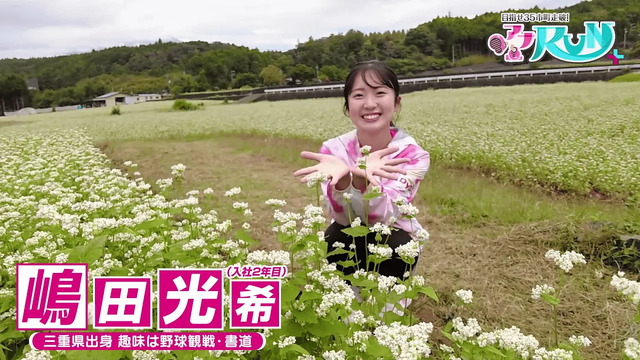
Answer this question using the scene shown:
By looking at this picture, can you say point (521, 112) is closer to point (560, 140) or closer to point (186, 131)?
point (560, 140)

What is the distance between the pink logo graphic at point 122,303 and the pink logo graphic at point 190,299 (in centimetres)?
15

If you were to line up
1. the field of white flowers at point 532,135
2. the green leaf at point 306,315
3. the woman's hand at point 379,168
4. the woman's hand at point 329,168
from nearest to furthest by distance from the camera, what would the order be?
the green leaf at point 306,315
the woman's hand at point 379,168
the woman's hand at point 329,168
the field of white flowers at point 532,135

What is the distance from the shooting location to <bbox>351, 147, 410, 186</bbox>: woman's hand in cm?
307

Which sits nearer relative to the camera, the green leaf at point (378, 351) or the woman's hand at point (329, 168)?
the green leaf at point (378, 351)

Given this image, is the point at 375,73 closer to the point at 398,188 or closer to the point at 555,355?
the point at 398,188

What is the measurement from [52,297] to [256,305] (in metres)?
1.41

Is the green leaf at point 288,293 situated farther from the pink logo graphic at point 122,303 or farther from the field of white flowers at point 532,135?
the field of white flowers at point 532,135

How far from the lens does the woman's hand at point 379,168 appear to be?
307 cm

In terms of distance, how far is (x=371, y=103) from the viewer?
3699 mm


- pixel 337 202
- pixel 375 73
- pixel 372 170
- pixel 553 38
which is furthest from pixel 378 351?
pixel 553 38

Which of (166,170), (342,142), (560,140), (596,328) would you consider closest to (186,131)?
(166,170)

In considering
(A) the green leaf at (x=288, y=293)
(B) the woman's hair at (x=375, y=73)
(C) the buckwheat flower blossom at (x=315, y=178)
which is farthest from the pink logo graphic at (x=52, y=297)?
(B) the woman's hair at (x=375, y=73)

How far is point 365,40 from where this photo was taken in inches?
5153

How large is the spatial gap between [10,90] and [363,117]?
435 feet
